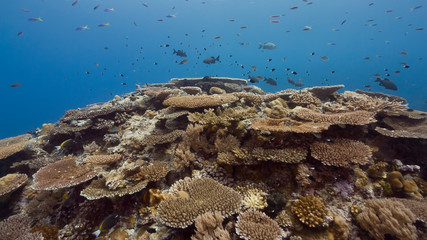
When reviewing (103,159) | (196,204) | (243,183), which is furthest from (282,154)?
(103,159)

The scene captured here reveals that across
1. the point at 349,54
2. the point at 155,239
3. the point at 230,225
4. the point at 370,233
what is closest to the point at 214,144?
the point at 230,225

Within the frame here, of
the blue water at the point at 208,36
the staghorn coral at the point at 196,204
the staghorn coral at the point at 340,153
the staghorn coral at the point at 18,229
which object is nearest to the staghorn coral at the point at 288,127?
the staghorn coral at the point at 340,153

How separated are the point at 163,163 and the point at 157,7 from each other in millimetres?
139927

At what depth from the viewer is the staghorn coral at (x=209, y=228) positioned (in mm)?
3200

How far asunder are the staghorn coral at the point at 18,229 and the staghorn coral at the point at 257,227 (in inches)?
190

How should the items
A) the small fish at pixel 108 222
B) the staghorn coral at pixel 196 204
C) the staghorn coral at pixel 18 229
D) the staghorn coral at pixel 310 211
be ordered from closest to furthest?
the staghorn coral at pixel 196 204 → the staghorn coral at pixel 310 211 → the small fish at pixel 108 222 → the staghorn coral at pixel 18 229

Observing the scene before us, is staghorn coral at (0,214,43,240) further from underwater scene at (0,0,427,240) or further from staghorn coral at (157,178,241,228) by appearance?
staghorn coral at (157,178,241,228)

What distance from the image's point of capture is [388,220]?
3477 millimetres

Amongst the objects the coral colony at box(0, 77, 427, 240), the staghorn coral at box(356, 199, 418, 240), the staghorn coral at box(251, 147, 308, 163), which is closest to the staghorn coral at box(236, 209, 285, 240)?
the coral colony at box(0, 77, 427, 240)

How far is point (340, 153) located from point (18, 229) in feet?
28.7

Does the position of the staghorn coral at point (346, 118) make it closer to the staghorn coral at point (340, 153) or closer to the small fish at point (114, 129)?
the staghorn coral at point (340, 153)

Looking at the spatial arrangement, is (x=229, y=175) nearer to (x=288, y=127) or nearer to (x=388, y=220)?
(x=288, y=127)

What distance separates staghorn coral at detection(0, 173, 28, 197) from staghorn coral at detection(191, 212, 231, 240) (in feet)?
22.3

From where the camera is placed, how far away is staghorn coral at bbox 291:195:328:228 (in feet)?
12.0
